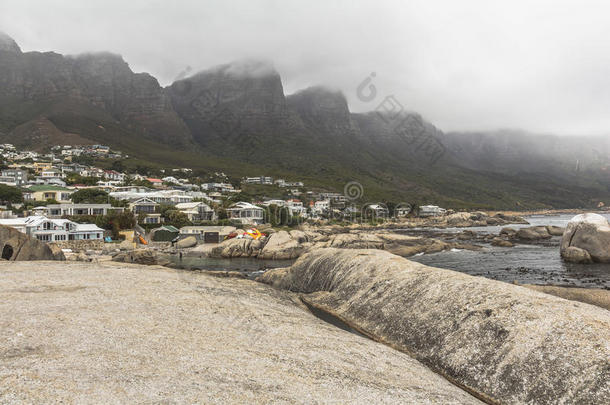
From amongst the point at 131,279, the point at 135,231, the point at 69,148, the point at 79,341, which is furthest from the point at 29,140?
the point at 79,341

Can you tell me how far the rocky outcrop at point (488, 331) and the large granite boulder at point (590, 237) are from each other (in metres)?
39.6

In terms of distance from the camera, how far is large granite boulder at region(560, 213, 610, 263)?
1725 inches

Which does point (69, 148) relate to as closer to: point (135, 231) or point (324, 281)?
point (135, 231)

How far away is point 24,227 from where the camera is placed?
52594mm

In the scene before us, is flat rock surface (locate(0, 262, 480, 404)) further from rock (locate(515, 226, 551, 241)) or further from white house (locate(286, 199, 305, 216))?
white house (locate(286, 199, 305, 216))

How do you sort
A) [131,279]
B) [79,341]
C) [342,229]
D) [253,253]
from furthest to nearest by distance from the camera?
[342,229] → [253,253] → [131,279] → [79,341]

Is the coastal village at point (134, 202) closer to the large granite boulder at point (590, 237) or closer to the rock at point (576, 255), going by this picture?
the rock at point (576, 255)

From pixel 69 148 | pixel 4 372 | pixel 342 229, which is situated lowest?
pixel 342 229

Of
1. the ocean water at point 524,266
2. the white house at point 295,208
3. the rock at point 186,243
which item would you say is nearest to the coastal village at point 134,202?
the white house at point 295,208

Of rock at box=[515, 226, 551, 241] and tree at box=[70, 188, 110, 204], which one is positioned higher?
tree at box=[70, 188, 110, 204]

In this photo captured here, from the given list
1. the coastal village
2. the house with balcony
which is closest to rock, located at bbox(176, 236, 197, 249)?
the coastal village

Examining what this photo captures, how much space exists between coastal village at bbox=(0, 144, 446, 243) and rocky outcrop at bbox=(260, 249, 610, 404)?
57.9 metres

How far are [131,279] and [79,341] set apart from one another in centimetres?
1175

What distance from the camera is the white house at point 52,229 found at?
52.5 m
